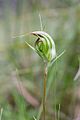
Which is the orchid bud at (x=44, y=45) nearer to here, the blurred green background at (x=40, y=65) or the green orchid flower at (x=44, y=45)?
the green orchid flower at (x=44, y=45)

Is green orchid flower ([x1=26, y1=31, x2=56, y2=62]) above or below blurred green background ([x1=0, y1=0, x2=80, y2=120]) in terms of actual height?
above

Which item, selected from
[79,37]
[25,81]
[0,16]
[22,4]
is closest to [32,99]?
[25,81]

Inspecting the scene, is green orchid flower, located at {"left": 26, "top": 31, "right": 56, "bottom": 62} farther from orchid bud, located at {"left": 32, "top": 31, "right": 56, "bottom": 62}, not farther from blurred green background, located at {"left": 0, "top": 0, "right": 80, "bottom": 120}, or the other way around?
blurred green background, located at {"left": 0, "top": 0, "right": 80, "bottom": 120}

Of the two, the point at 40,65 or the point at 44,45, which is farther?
the point at 40,65

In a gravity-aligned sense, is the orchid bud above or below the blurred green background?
above

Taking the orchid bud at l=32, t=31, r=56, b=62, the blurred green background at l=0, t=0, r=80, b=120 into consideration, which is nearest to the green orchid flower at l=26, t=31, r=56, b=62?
the orchid bud at l=32, t=31, r=56, b=62

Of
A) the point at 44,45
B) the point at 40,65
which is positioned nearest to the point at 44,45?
the point at 44,45

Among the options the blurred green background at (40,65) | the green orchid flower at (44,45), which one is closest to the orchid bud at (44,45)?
the green orchid flower at (44,45)

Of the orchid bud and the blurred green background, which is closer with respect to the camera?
the orchid bud

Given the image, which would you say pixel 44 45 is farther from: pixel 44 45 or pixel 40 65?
pixel 40 65
